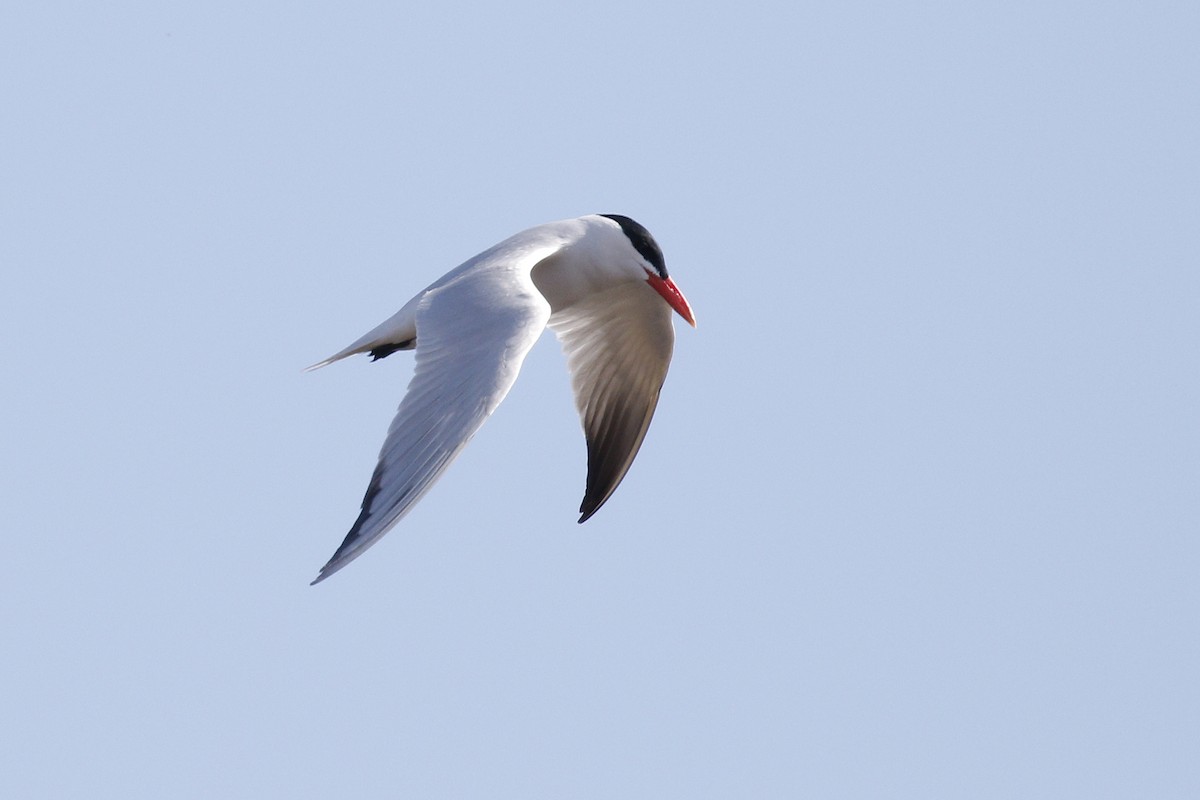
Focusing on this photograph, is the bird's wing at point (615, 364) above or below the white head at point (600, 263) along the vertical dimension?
below

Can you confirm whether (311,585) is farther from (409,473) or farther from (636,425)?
(636,425)

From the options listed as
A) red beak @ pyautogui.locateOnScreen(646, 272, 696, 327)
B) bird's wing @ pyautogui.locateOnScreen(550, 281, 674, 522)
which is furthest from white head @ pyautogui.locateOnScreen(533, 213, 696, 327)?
bird's wing @ pyautogui.locateOnScreen(550, 281, 674, 522)

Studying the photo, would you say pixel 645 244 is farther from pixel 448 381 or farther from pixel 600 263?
pixel 448 381

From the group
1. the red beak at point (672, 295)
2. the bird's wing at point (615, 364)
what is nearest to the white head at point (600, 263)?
the red beak at point (672, 295)

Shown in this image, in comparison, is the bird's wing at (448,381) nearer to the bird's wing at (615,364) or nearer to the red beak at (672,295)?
the red beak at (672,295)

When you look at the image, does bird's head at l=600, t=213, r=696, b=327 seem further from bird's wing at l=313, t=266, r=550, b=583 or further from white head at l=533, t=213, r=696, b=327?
bird's wing at l=313, t=266, r=550, b=583

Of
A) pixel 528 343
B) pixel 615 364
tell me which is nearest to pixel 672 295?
pixel 615 364
